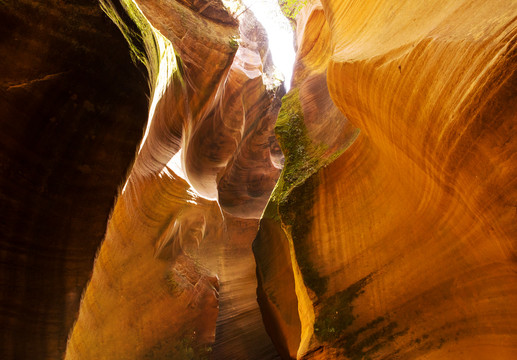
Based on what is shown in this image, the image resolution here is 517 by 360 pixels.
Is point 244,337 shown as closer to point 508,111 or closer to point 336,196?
point 336,196

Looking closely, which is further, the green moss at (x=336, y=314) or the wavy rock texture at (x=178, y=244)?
the wavy rock texture at (x=178, y=244)

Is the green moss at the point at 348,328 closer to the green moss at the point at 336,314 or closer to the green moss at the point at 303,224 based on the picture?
the green moss at the point at 336,314

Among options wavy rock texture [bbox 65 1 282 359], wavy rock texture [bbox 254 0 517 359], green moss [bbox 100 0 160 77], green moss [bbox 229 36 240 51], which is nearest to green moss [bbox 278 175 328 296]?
wavy rock texture [bbox 254 0 517 359]

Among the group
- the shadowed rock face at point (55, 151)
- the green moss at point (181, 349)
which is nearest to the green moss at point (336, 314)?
the shadowed rock face at point (55, 151)

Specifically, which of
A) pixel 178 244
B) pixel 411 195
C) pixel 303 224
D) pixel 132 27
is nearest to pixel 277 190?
pixel 303 224

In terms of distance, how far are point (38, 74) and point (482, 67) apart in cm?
360

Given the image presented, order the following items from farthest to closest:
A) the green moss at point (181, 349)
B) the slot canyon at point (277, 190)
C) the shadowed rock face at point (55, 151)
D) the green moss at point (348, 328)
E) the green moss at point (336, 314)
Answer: the green moss at point (181, 349), the green moss at point (336, 314), the green moss at point (348, 328), the slot canyon at point (277, 190), the shadowed rock face at point (55, 151)

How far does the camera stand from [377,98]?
4.26 metres

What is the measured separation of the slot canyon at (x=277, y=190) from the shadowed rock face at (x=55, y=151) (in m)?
0.01

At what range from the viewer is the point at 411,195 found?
16.4 ft

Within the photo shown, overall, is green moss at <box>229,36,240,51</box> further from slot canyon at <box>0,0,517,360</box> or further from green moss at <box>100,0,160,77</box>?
green moss at <box>100,0,160,77</box>

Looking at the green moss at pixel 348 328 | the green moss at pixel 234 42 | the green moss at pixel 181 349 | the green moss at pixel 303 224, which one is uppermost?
the green moss at pixel 234 42

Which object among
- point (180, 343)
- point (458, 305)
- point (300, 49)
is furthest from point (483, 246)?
point (300, 49)

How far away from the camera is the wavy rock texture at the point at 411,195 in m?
2.71
